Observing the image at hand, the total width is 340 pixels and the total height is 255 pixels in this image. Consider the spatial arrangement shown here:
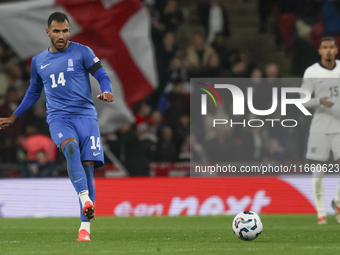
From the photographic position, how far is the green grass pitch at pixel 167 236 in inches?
247

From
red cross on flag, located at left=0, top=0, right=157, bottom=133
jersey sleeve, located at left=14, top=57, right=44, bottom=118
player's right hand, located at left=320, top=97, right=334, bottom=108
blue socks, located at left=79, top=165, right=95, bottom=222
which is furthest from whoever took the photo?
red cross on flag, located at left=0, top=0, right=157, bottom=133

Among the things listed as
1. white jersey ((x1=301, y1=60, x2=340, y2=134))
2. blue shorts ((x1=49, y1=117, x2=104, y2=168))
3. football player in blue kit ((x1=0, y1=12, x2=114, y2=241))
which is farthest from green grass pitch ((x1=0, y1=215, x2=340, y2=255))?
white jersey ((x1=301, y1=60, x2=340, y2=134))

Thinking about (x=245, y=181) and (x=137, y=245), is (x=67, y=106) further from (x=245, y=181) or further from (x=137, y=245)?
(x=245, y=181)

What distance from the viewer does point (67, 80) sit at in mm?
7277

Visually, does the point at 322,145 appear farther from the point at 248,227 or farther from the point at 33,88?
the point at 33,88

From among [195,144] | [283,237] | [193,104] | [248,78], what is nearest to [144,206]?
[195,144]

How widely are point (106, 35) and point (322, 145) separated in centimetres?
500

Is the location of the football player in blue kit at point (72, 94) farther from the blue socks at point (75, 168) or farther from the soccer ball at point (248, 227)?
the soccer ball at point (248, 227)

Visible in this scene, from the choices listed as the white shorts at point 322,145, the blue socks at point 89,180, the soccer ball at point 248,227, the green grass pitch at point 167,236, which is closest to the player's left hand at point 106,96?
the blue socks at point 89,180

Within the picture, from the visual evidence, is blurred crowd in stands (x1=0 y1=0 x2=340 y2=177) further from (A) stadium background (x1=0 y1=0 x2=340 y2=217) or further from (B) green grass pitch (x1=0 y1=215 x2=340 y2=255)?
(B) green grass pitch (x1=0 y1=215 x2=340 y2=255)

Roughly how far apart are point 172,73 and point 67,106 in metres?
7.72

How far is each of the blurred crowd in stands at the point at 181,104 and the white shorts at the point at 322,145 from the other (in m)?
2.75

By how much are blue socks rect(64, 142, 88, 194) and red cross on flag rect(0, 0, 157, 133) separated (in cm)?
545

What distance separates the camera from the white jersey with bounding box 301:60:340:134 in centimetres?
980
